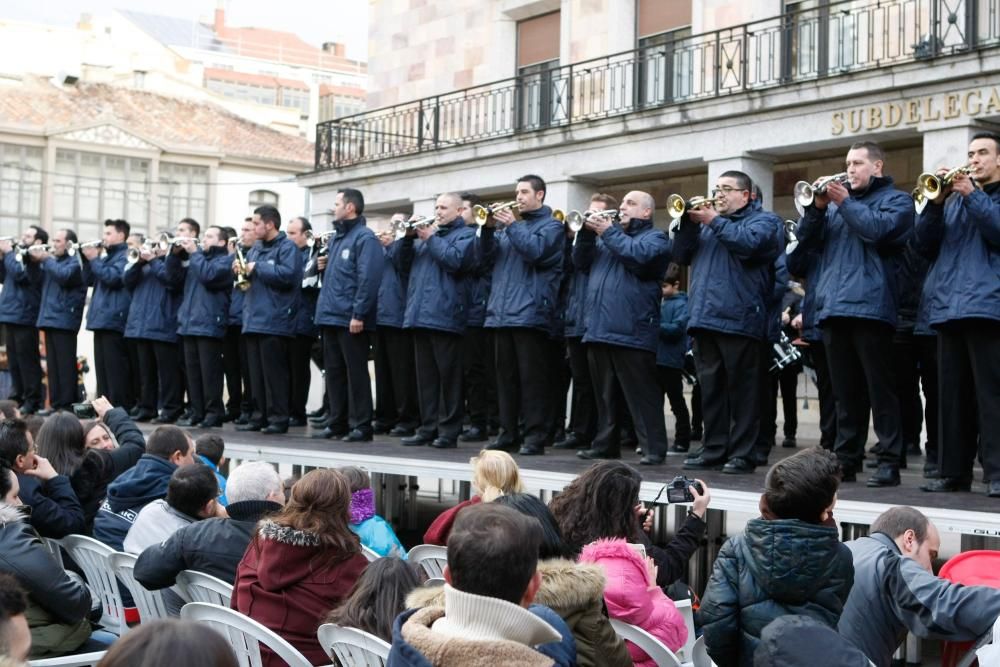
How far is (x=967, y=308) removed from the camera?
266 inches

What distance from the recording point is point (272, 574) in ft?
14.6

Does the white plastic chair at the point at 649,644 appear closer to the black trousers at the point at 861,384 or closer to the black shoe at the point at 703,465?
the black trousers at the point at 861,384

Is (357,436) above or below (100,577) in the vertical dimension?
above

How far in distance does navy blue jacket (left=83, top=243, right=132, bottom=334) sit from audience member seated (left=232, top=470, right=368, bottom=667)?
887cm

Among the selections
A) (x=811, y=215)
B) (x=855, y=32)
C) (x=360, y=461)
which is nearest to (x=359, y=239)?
(x=360, y=461)

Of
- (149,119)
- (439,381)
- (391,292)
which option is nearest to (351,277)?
(391,292)

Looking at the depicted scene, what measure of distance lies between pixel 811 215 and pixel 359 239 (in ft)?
13.8

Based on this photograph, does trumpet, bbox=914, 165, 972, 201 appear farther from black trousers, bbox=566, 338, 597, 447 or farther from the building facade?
the building facade

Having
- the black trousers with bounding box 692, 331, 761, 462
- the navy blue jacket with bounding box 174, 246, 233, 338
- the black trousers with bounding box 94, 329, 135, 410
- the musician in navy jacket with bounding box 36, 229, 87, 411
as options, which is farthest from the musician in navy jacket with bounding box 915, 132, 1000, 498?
the musician in navy jacket with bounding box 36, 229, 87, 411

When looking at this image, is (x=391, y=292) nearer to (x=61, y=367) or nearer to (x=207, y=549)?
(x=61, y=367)

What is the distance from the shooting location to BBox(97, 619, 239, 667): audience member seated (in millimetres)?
2191

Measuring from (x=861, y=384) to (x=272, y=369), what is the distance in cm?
550

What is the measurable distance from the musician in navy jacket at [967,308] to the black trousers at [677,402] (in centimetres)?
385

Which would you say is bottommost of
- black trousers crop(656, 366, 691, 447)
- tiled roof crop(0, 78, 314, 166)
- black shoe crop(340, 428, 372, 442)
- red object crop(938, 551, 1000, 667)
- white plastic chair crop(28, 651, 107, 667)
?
white plastic chair crop(28, 651, 107, 667)
